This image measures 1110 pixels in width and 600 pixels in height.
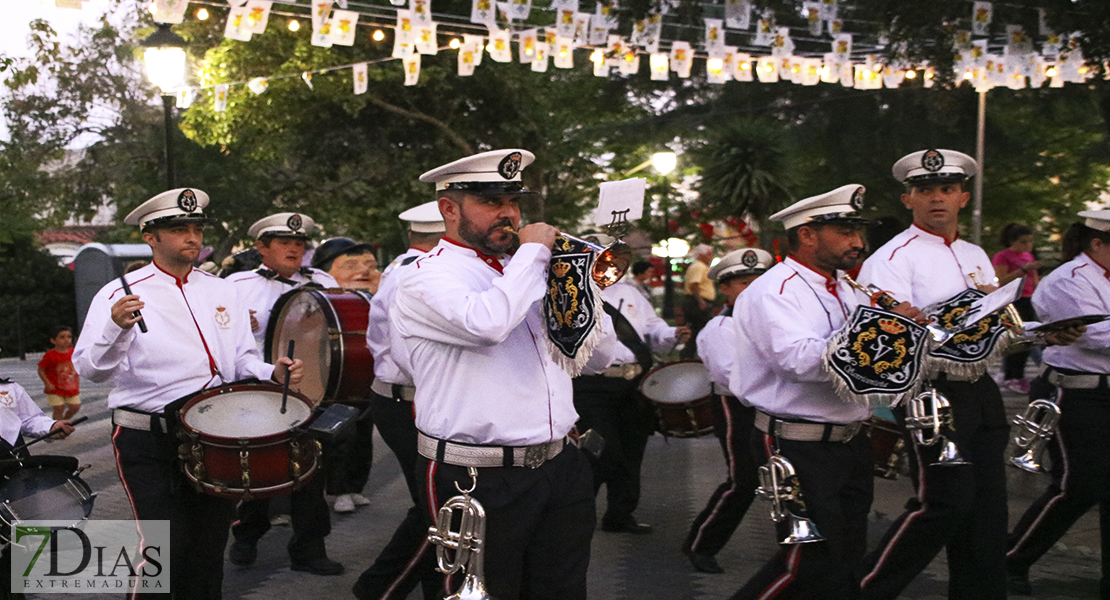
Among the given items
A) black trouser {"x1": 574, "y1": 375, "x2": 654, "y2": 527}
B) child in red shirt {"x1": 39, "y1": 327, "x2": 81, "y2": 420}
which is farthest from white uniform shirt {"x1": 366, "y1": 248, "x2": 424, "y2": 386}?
child in red shirt {"x1": 39, "y1": 327, "x2": 81, "y2": 420}

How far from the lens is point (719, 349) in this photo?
22.0ft

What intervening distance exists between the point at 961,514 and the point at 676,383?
2854 mm

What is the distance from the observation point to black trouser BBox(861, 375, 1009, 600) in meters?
5.11

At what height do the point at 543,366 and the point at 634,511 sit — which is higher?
the point at 543,366

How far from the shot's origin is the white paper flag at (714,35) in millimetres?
13719

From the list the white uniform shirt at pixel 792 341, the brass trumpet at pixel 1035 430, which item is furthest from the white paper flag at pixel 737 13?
the white uniform shirt at pixel 792 341

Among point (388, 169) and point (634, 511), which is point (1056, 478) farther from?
point (388, 169)

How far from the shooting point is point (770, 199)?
13414 millimetres


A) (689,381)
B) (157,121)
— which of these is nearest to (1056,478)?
(689,381)

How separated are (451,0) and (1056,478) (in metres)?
16.0

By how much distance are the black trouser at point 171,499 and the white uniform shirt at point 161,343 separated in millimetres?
161

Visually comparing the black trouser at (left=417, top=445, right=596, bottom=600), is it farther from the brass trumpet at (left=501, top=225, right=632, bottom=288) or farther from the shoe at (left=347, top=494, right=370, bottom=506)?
the shoe at (left=347, top=494, right=370, bottom=506)

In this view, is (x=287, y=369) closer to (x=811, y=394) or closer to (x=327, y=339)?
(x=327, y=339)

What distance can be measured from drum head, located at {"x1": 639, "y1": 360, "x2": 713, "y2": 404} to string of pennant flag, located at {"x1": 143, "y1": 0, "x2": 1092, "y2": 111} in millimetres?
4510
